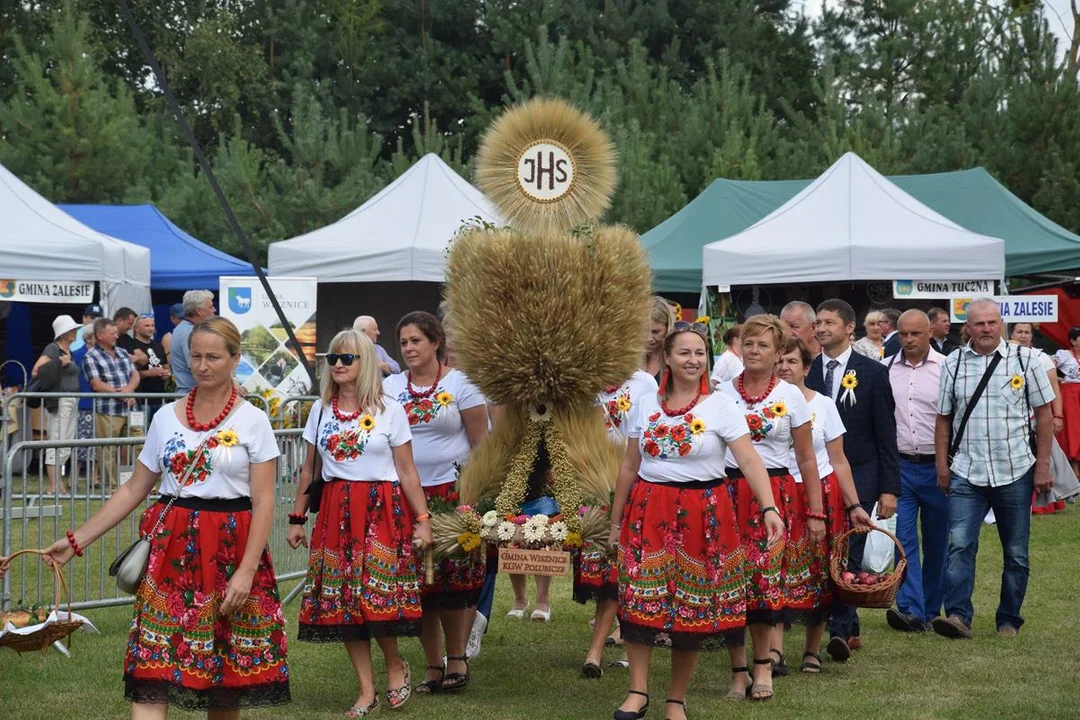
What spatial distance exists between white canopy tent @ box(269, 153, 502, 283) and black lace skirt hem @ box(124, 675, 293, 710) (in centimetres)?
1242

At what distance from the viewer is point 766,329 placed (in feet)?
23.1

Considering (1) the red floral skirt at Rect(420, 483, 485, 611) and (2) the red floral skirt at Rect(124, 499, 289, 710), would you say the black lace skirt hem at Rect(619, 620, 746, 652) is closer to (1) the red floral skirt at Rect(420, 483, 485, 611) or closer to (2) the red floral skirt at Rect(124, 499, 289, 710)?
(1) the red floral skirt at Rect(420, 483, 485, 611)

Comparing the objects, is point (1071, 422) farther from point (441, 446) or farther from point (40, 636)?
point (40, 636)

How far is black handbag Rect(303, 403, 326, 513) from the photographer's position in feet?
22.0

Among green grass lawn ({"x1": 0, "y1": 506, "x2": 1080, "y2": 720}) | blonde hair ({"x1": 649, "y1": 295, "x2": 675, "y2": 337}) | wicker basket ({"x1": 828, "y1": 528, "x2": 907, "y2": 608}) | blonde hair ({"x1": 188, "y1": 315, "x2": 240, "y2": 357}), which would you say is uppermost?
blonde hair ({"x1": 649, "y1": 295, "x2": 675, "y2": 337})

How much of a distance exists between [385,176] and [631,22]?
1030 centimetres

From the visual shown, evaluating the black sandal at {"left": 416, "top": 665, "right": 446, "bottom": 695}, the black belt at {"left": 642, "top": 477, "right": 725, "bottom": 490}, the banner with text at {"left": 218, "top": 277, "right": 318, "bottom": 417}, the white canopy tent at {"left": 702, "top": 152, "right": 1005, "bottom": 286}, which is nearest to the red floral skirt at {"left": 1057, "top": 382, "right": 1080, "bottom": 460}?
the white canopy tent at {"left": 702, "top": 152, "right": 1005, "bottom": 286}

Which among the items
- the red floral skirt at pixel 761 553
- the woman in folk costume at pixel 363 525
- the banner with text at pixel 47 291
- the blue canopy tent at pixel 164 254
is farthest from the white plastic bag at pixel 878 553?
the blue canopy tent at pixel 164 254

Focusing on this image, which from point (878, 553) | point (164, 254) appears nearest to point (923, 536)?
point (878, 553)

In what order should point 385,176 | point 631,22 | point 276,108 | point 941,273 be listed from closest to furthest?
1. point 941,273
2. point 385,176
3. point 631,22
4. point 276,108

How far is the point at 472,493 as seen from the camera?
684 centimetres

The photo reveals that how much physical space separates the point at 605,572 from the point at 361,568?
1441 millimetres

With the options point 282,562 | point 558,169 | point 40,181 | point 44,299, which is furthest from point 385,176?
point 558,169

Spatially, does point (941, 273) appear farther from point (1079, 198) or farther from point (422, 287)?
point (1079, 198)
